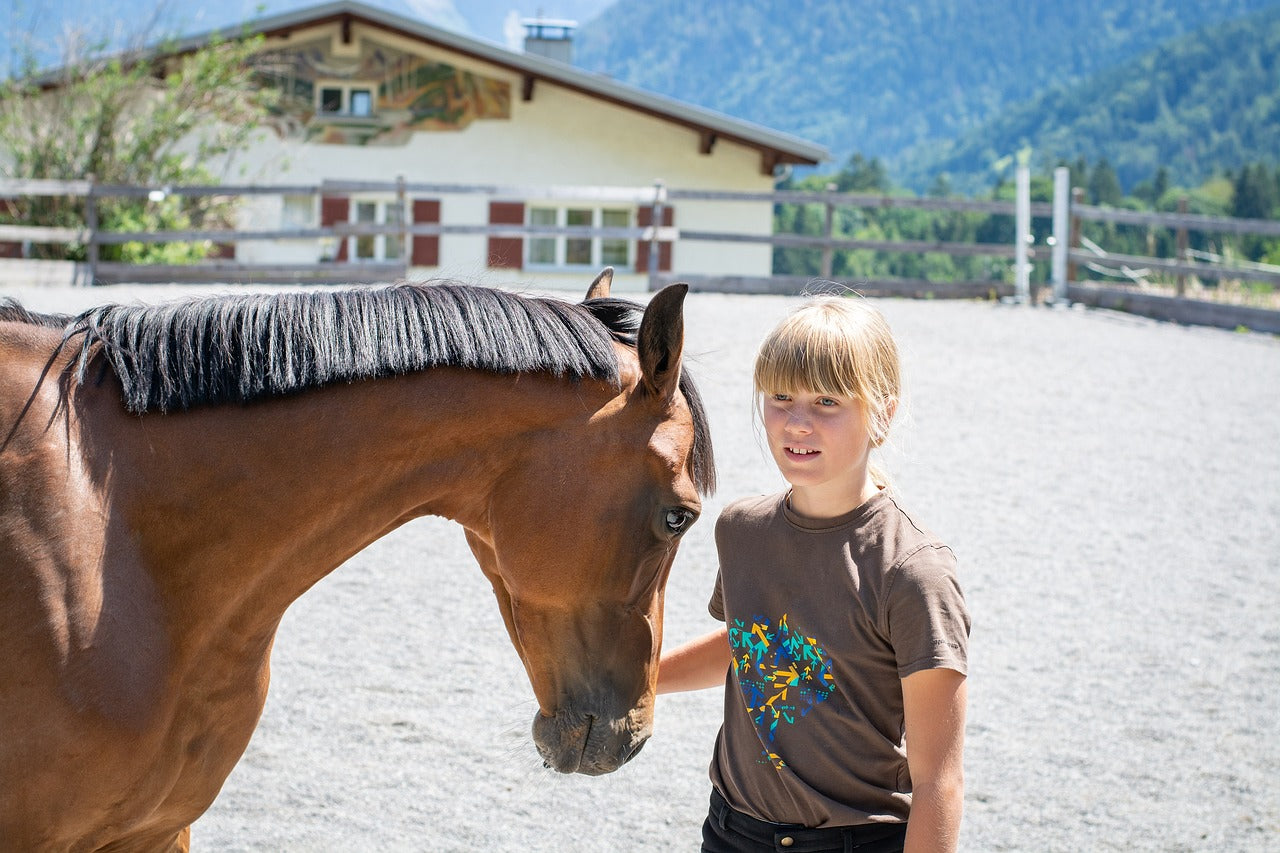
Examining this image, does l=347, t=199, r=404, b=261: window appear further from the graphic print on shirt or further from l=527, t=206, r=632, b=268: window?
the graphic print on shirt

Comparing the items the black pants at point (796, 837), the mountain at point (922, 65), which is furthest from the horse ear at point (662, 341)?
Result: the mountain at point (922, 65)

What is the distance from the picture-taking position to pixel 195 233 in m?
15.3

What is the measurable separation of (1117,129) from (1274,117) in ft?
44.8

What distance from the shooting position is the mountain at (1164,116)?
104m

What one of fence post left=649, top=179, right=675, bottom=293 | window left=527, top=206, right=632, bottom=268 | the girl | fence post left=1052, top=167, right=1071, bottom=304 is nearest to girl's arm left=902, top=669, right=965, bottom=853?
the girl

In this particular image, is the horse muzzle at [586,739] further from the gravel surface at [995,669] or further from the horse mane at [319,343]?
the horse mane at [319,343]

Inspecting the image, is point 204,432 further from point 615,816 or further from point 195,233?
point 195,233

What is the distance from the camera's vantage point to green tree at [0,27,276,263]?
1634 cm


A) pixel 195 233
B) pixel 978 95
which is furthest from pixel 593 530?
pixel 978 95

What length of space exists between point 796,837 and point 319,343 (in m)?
1.10

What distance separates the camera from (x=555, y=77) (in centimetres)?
Result: 2031

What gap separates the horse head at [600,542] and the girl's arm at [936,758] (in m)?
0.45

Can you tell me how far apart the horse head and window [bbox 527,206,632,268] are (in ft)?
62.4

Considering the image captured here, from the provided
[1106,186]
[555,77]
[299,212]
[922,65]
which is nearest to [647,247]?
[555,77]
